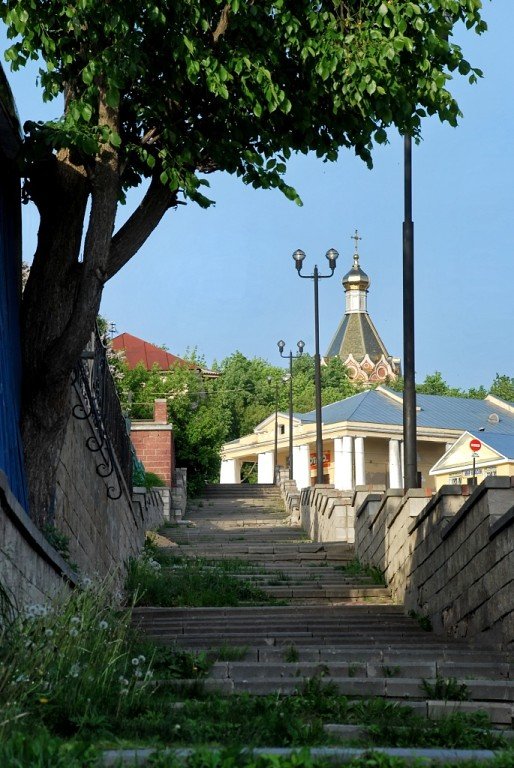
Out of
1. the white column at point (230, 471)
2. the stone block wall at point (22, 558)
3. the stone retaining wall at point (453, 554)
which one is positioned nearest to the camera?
the stone block wall at point (22, 558)

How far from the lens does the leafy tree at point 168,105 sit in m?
9.10

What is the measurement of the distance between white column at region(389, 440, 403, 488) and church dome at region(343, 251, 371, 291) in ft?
219

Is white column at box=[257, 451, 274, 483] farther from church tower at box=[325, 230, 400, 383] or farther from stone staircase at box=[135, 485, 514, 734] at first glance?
church tower at box=[325, 230, 400, 383]

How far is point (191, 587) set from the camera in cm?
1532

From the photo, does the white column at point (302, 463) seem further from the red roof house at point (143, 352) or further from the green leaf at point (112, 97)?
the green leaf at point (112, 97)

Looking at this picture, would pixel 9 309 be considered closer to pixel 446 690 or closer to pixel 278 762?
pixel 446 690

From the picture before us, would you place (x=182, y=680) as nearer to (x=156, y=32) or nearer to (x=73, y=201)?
(x=73, y=201)

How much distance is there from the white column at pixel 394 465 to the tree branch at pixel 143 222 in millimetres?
46639

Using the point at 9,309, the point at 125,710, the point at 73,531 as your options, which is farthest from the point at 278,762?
the point at 73,531

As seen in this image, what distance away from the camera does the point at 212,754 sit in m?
4.66

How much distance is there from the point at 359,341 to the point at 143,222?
120188 millimetres

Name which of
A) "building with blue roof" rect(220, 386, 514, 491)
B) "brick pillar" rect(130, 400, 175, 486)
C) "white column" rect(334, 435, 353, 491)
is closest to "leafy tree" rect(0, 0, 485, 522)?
"brick pillar" rect(130, 400, 175, 486)

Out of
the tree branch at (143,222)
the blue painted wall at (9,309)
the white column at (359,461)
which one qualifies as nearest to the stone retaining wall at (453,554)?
the tree branch at (143,222)

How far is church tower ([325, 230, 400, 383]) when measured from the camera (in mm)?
123812
